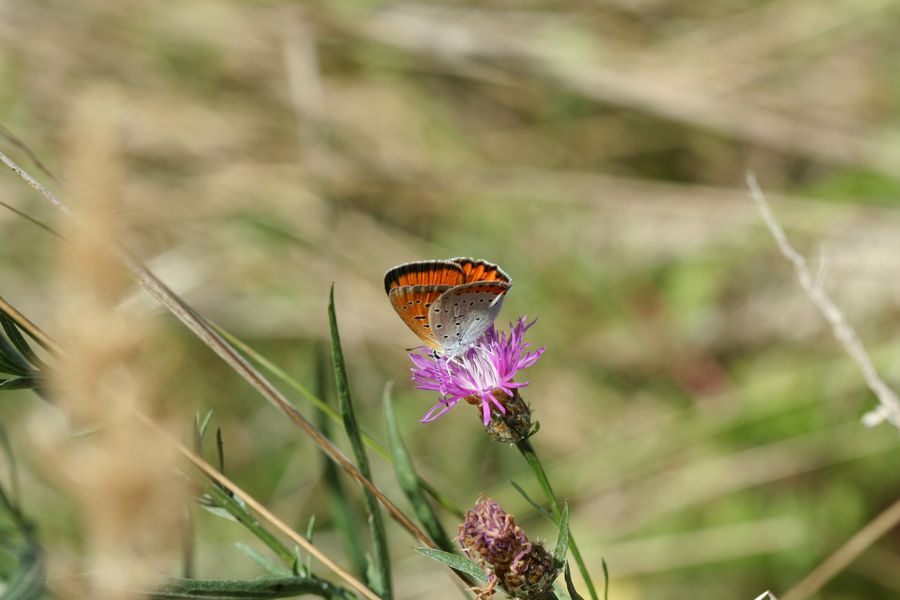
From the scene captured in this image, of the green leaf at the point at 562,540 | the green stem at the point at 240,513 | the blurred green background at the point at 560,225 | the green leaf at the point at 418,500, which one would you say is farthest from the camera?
the blurred green background at the point at 560,225

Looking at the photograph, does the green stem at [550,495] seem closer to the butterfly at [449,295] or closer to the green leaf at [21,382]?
the butterfly at [449,295]

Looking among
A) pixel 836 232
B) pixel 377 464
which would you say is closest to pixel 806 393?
pixel 836 232

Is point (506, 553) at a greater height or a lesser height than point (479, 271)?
lesser

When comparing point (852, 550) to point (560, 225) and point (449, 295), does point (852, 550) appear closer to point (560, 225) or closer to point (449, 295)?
point (449, 295)

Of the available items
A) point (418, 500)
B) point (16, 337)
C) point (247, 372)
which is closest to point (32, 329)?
point (16, 337)

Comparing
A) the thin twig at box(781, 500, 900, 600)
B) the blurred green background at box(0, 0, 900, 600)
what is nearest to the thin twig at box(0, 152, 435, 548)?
the thin twig at box(781, 500, 900, 600)

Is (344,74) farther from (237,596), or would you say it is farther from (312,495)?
(237,596)

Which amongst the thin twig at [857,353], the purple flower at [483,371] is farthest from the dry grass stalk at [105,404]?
the thin twig at [857,353]

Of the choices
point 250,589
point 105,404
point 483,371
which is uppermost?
point 483,371
